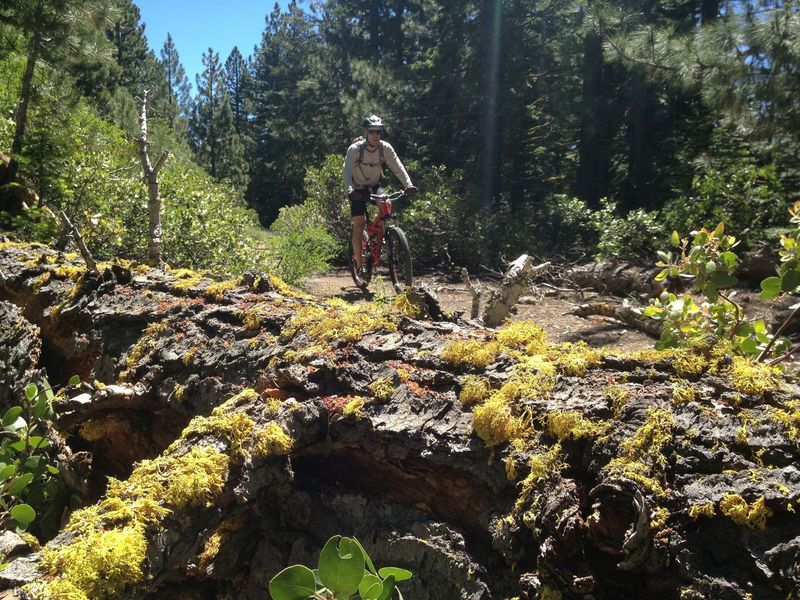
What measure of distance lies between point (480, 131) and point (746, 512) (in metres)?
16.3

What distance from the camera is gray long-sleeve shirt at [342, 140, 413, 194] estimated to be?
691 cm

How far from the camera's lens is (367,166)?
701 cm

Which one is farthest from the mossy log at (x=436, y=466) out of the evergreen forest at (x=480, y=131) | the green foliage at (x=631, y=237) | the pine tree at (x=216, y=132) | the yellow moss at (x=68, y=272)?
the pine tree at (x=216, y=132)

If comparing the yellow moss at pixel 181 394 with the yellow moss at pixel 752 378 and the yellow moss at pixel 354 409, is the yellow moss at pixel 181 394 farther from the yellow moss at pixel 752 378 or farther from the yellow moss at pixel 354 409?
the yellow moss at pixel 752 378

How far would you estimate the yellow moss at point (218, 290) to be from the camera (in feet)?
10.0

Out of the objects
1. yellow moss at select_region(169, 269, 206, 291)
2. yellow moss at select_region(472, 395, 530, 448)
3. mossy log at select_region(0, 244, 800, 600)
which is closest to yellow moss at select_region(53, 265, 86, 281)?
yellow moss at select_region(169, 269, 206, 291)

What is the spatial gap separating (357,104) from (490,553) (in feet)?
61.4

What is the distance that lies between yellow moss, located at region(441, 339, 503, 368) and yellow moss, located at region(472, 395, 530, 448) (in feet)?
0.98

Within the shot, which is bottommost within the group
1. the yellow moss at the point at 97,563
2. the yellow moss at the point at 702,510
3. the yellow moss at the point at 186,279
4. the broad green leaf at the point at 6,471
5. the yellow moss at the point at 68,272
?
the yellow moss at the point at 97,563

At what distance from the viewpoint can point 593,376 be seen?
1832mm

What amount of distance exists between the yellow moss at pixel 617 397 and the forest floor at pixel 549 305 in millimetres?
3627

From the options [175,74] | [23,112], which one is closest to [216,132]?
[175,74]

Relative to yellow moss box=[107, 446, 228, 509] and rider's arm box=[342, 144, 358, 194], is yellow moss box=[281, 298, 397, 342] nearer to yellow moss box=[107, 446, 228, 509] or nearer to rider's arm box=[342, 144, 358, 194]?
yellow moss box=[107, 446, 228, 509]

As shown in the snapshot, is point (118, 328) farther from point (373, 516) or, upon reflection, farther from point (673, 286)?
point (673, 286)
